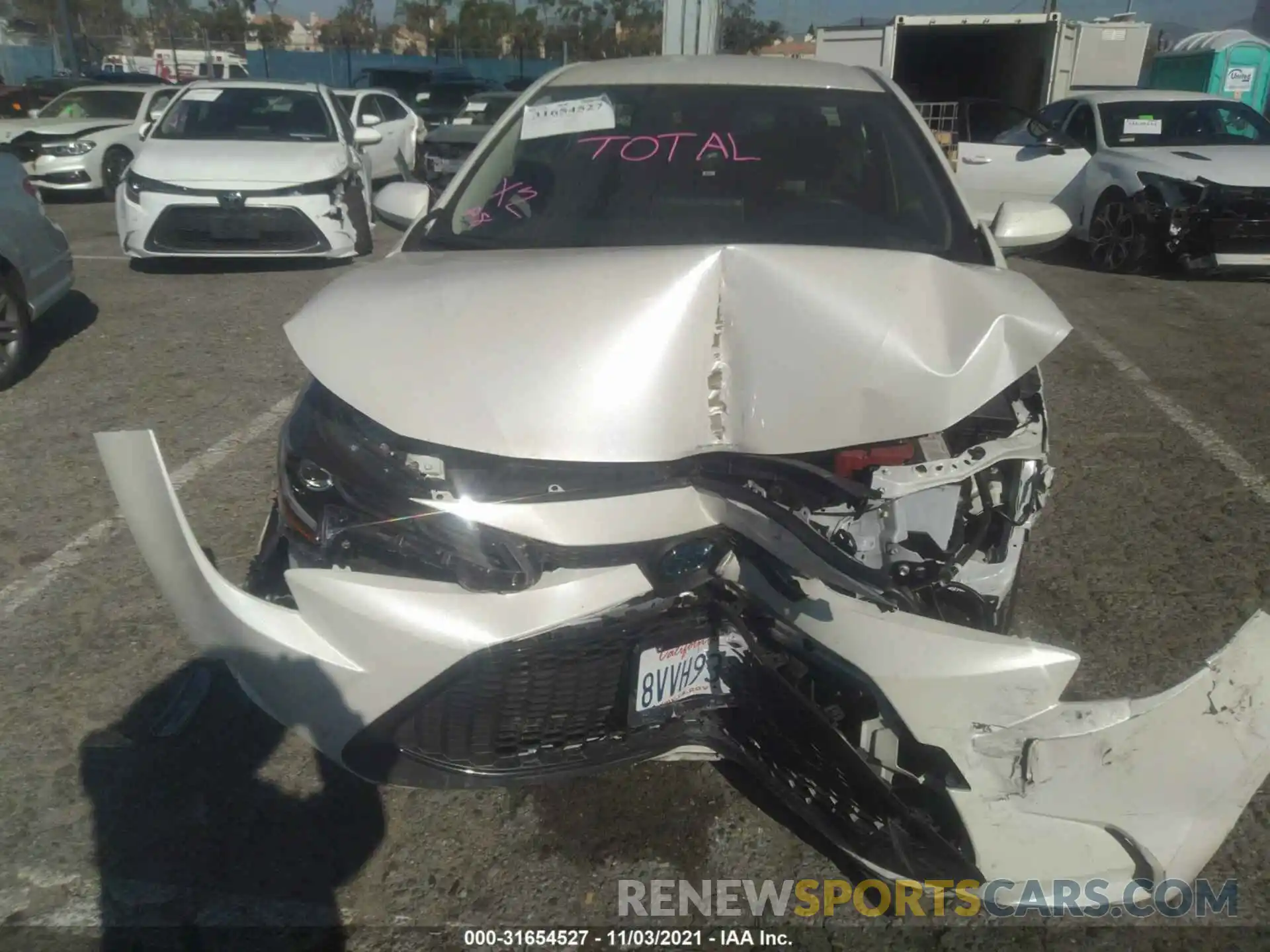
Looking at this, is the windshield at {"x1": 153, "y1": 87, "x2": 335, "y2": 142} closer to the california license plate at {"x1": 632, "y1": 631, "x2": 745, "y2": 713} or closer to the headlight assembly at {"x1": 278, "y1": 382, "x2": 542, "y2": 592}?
the headlight assembly at {"x1": 278, "y1": 382, "x2": 542, "y2": 592}

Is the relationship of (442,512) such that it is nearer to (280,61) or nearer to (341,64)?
(341,64)

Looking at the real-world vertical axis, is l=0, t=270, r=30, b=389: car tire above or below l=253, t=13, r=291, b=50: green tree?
below

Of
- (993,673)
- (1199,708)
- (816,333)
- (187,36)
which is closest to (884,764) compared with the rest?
(993,673)

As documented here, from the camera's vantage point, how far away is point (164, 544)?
1.93m

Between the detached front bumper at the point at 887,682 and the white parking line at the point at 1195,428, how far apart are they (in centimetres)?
286

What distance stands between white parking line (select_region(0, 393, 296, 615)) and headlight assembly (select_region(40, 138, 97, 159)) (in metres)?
9.34

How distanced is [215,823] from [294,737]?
34 centimetres

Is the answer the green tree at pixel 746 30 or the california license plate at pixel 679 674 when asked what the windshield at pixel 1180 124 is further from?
the green tree at pixel 746 30

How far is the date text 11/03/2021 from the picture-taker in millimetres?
2160

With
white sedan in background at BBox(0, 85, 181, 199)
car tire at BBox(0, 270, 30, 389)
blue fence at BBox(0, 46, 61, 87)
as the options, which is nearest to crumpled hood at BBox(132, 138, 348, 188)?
car tire at BBox(0, 270, 30, 389)

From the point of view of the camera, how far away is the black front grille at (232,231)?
7.80 meters

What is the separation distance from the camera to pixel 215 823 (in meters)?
2.44

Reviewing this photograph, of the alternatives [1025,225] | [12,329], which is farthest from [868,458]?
[12,329]

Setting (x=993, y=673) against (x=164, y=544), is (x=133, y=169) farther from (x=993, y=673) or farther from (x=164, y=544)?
(x=993, y=673)
